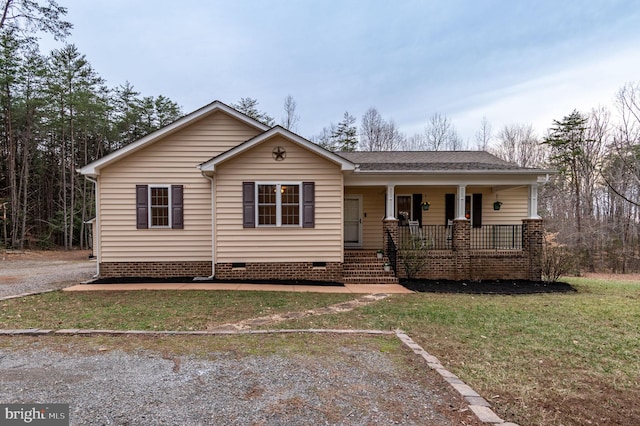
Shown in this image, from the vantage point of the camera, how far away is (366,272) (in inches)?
375

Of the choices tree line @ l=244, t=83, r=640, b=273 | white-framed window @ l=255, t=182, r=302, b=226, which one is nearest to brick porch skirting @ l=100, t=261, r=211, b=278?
white-framed window @ l=255, t=182, r=302, b=226

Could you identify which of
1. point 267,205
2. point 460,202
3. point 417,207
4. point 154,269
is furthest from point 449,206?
point 154,269

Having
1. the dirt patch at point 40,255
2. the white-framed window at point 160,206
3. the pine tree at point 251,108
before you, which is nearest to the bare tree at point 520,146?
the pine tree at point 251,108

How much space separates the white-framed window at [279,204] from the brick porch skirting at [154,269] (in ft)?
7.86

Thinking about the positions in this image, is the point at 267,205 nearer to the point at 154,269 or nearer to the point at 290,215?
the point at 290,215

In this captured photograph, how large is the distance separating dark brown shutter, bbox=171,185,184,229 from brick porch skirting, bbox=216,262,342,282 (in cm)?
182

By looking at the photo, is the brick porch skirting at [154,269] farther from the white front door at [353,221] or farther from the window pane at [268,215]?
the white front door at [353,221]

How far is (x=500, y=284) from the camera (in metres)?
9.22

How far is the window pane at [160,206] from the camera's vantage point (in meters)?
9.52

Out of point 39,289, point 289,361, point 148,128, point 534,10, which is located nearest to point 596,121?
point 534,10

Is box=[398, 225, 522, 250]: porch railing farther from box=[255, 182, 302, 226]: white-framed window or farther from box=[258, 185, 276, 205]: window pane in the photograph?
box=[258, 185, 276, 205]: window pane

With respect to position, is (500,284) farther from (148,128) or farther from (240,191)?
(148,128)

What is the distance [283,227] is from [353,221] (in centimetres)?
373

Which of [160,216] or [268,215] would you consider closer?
[268,215]
